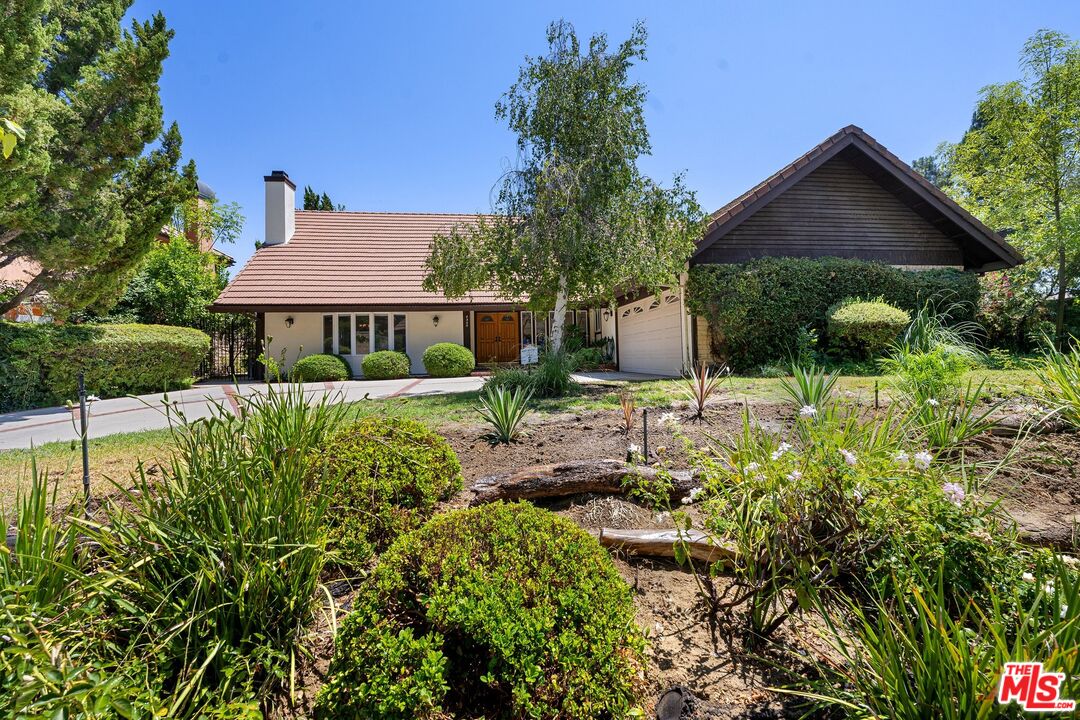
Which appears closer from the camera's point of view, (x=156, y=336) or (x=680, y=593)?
(x=680, y=593)

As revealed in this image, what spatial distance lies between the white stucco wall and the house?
46 mm

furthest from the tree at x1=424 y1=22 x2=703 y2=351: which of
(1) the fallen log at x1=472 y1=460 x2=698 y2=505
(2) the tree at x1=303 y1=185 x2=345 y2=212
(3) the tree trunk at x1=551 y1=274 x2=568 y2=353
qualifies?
(2) the tree at x1=303 y1=185 x2=345 y2=212

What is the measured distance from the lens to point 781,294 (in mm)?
10641

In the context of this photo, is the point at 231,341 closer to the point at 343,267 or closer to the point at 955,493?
the point at 343,267

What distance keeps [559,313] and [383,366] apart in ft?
24.7

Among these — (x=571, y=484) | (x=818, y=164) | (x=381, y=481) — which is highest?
(x=818, y=164)

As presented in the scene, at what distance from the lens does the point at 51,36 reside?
7.90 meters

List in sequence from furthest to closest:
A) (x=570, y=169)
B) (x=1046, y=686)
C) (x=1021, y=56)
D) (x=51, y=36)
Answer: (x=1021, y=56) < (x=570, y=169) < (x=51, y=36) < (x=1046, y=686)

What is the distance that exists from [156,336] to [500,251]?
8.88 m

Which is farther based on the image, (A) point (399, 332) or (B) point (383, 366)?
(A) point (399, 332)

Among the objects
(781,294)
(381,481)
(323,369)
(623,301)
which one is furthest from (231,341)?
(781,294)

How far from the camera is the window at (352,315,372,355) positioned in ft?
53.8

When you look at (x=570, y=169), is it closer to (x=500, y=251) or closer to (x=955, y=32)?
(x=500, y=251)

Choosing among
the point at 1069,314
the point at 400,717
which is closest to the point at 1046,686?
the point at 400,717
